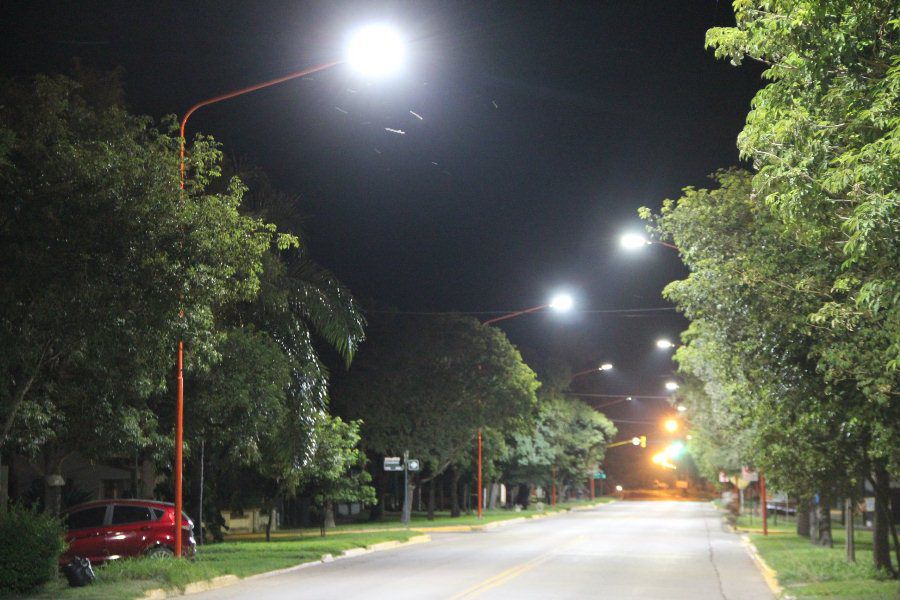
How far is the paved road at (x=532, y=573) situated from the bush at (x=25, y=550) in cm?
260

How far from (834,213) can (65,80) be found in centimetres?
998

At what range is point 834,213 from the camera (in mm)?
10617

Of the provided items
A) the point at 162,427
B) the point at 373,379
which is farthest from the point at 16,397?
the point at 373,379

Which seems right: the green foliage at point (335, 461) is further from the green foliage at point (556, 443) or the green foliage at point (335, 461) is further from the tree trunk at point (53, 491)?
the green foliage at point (556, 443)

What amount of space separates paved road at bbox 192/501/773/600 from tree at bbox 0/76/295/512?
16.6ft

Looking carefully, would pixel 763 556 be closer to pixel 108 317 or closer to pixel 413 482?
pixel 108 317

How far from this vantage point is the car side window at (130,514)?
2134 centimetres

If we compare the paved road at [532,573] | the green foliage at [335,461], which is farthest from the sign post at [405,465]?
the paved road at [532,573]

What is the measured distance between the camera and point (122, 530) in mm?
21125

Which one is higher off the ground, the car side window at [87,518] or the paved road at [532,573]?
the car side window at [87,518]

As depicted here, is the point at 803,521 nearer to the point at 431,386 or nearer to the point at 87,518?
the point at 431,386

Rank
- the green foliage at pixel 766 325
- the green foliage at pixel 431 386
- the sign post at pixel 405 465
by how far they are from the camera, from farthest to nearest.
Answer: the green foliage at pixel 431 386
the sign post at pixel 405 465
the green foliage at pixel 766 325

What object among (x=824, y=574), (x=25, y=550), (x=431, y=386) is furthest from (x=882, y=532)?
(x=431, y=386)

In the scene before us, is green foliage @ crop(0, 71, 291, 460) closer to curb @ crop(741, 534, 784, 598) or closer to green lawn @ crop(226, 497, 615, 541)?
curb @ crop(741, 534, 784, 598)
